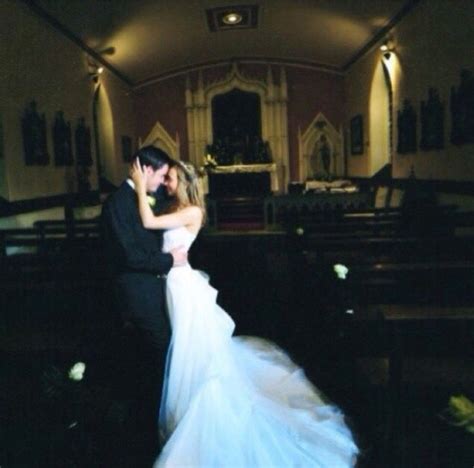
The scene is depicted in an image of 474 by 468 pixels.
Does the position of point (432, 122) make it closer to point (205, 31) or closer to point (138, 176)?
point (205, 31)

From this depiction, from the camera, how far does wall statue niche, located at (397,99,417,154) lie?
9.02 m

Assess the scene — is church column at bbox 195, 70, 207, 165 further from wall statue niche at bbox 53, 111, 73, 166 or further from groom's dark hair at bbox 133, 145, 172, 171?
groom's dark hair at bbox 133, 145, 172, 171

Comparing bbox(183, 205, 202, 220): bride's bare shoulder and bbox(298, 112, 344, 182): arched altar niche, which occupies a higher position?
bbox(298, 112, 344, 182): arched altar niche

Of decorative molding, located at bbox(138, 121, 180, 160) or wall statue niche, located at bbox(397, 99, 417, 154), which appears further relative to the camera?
decorative molding, located at bbox(138, 121, 180, 160)

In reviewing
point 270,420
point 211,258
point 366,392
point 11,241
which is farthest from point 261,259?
point 270,420

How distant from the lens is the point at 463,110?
22.2 feet

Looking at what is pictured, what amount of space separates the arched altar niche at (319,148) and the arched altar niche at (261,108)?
0.48 metres

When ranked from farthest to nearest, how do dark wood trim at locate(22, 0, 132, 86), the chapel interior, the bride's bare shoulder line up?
dark wood trim at locate(22, 0, 132, 86)
the bride's bare shoulder
the chapel interior

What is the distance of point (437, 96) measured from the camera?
25.5 feet

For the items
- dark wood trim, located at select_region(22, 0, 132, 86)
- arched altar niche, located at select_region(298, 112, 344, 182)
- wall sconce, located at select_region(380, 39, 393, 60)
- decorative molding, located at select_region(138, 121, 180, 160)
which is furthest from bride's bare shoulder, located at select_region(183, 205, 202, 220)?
decorative molding, located at select_region(138, 121, 180, 160)

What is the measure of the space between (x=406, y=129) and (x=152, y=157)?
24.4 ft

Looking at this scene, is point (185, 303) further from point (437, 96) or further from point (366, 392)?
point (437, 96)

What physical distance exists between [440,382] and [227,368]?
1.19 m

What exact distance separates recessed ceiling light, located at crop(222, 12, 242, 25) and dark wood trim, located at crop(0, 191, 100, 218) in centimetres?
417
